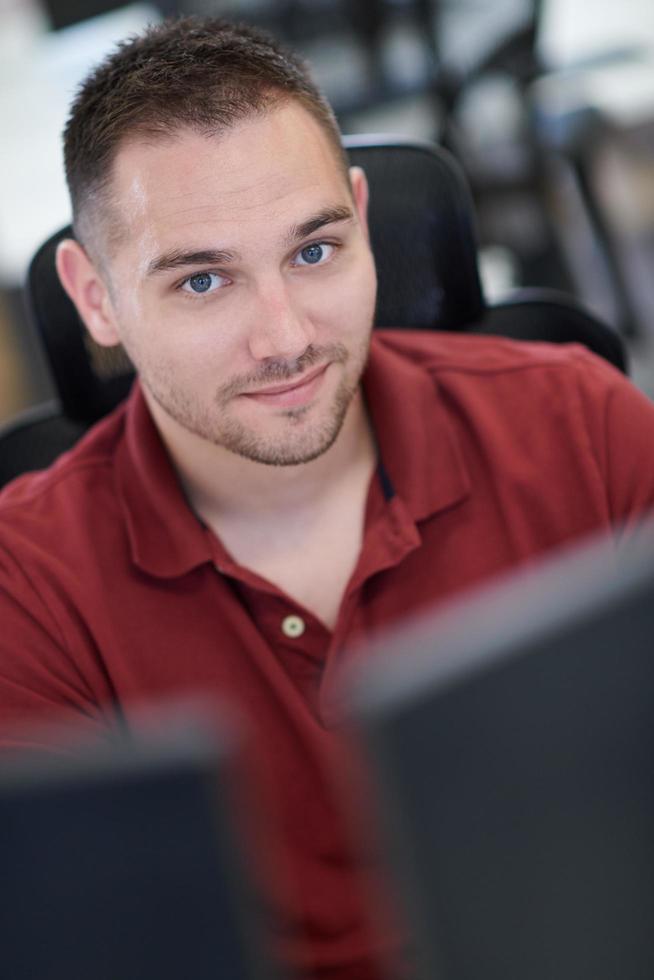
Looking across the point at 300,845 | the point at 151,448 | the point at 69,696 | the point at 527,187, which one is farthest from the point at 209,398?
the point at 527,187

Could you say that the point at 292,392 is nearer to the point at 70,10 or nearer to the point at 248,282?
the point at 248,282

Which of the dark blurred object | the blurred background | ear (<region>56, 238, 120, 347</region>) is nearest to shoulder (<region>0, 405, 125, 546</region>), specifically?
ear (<region>56, 238, 120, 347</region>)

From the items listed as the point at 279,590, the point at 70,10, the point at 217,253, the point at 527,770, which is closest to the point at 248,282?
the point at 217,253

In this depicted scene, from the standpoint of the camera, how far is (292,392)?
3.62ft

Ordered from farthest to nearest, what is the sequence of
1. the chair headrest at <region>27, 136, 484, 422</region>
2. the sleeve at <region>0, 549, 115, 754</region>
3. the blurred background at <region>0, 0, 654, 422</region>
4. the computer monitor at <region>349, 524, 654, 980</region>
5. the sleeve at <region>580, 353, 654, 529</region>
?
the blurred background at <region>0, 0, 654, 422</region> < the chair headrest at <region>27, 136, 484, 422</region> < the sleeve at <region>580, 353, 654, 529</region> < the sleeve at <region>0, 549, 115, 754</region> < the computer monitor at <region>349, 524, 654, 980</region>

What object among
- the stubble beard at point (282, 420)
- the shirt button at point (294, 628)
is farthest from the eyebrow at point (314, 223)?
the shirt button at point (294, 628)

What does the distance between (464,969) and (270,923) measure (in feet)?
0.21

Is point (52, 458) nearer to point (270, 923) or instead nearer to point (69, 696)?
point (69, 696)

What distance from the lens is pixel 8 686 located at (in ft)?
3.40

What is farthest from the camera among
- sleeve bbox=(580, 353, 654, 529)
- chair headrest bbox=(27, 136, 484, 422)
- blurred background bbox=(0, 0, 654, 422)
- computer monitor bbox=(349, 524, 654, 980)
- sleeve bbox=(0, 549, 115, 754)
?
blurred background bbox=(0, 0, 654, 422)

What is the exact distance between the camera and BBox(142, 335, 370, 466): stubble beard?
1.12m

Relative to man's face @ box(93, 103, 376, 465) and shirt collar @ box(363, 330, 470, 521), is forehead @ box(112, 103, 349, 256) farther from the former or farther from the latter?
shirt collar @ box(363, 330, 470, 521)

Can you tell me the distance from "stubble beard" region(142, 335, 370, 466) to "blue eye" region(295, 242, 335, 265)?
0.24 feet

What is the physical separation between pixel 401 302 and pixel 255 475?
0.29 metres
